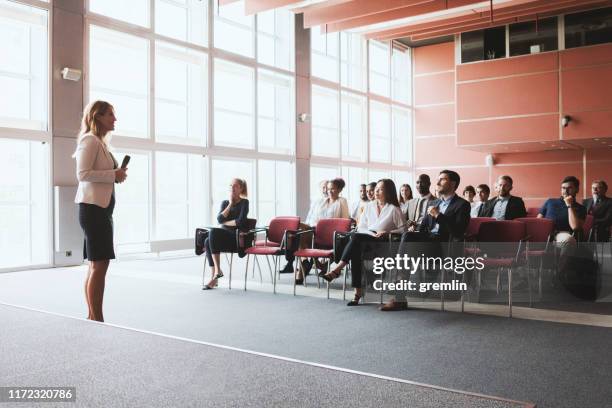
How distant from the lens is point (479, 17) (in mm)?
12219

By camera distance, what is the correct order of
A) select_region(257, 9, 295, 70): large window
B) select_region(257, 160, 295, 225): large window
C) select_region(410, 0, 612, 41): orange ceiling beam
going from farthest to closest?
select_region(257, 9, 295, 70): large window < select_region(257, 160, 295, 225): large window < select_region(410, 0, 612, 41): orange ceiling beam

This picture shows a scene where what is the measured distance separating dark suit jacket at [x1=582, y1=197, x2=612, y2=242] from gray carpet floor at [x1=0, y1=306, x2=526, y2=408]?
5.29 m

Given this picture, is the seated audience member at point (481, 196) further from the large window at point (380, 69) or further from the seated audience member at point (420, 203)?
the large window at point (380, 69)

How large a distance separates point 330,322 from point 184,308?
1.47 m

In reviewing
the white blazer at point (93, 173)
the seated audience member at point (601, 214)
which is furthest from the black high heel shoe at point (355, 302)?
the seated audience member at point (601, 214)

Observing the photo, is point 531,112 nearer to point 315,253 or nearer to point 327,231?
point 327,231

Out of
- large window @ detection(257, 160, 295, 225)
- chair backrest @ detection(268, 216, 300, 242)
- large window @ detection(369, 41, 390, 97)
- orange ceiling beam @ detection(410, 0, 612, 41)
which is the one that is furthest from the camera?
large window @ detection(369, 41, 390, 97)

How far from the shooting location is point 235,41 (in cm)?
1121

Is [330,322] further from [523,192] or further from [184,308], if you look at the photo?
Result: [523,192]

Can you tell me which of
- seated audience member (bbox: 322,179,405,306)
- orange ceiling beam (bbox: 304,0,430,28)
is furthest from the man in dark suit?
orange ceiling beam (bbox: 304,0,430,28)

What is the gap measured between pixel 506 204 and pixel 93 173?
4.99 m

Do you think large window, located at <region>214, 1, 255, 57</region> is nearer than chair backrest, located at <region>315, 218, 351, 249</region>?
No

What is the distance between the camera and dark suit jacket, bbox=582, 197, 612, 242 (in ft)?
21.3

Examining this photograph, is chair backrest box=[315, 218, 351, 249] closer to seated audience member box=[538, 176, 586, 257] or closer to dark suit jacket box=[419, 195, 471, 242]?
dark suit jacket box=[419, 195, 471, 242]
